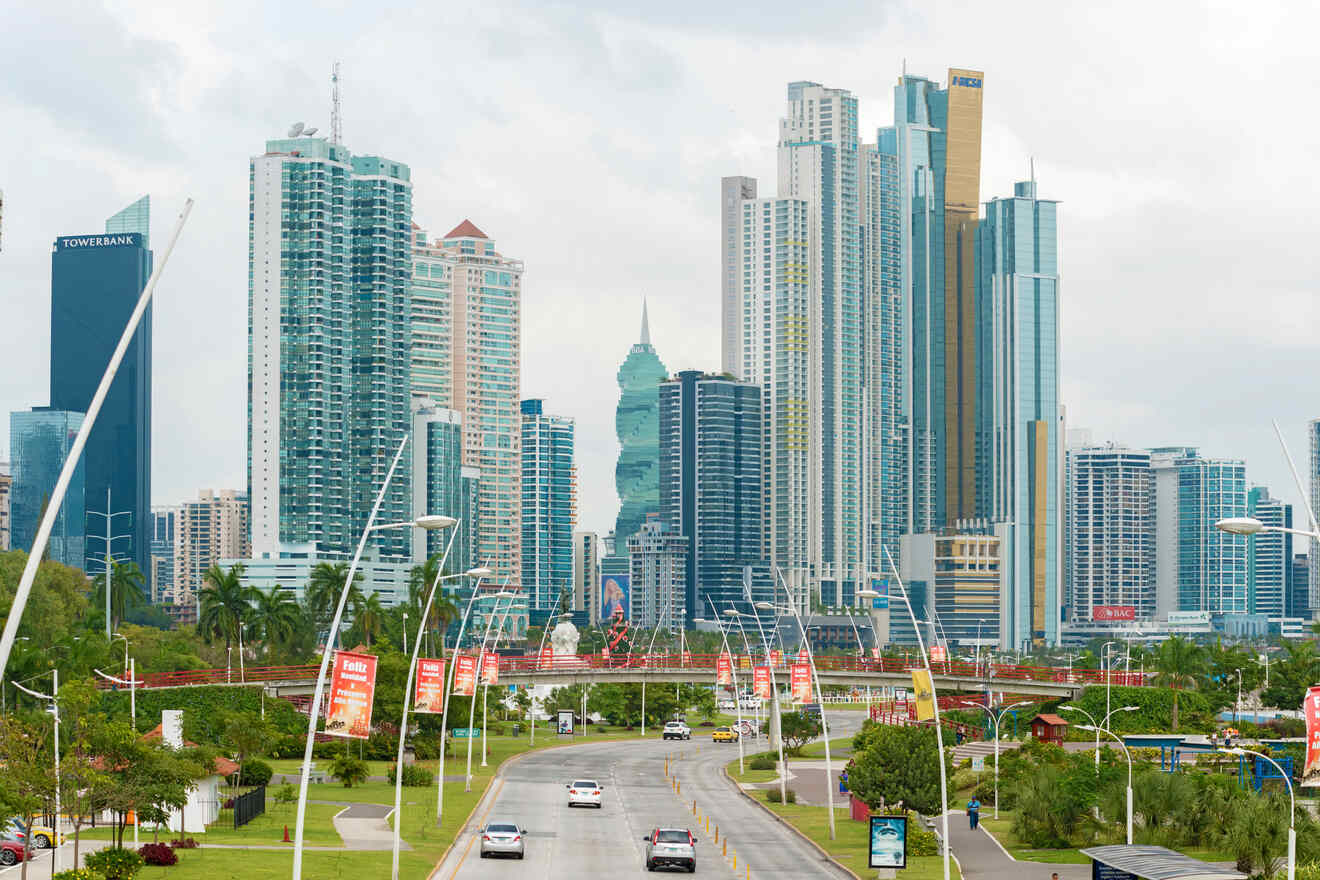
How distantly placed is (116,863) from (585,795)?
40.7m

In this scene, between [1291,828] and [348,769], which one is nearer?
[1291,828]

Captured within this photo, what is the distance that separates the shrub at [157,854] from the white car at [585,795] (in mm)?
33651

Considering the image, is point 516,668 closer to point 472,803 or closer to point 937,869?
point 472,803

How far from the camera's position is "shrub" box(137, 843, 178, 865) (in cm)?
5972

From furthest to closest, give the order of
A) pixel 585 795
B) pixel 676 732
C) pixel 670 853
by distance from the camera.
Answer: pixel 676 732, pixel 585 795, pixel 670 853

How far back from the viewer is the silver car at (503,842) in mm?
66812

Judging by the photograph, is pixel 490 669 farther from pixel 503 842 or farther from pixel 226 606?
pixel 226 606

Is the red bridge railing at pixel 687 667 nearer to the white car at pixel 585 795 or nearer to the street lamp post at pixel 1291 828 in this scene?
the white car at pixel 585 795

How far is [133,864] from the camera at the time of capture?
178ft

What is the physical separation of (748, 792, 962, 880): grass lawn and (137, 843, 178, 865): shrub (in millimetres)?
21204

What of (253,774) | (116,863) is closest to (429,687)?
(116,863)

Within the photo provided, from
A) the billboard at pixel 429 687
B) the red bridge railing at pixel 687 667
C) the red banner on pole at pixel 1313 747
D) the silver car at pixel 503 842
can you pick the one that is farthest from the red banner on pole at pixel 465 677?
the red banner on pole at pixel 1313 747

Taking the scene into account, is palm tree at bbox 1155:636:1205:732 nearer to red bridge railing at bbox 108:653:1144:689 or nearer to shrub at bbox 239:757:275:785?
red bridge railing at bbox 108:653:1144:689

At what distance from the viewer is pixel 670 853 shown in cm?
6288
